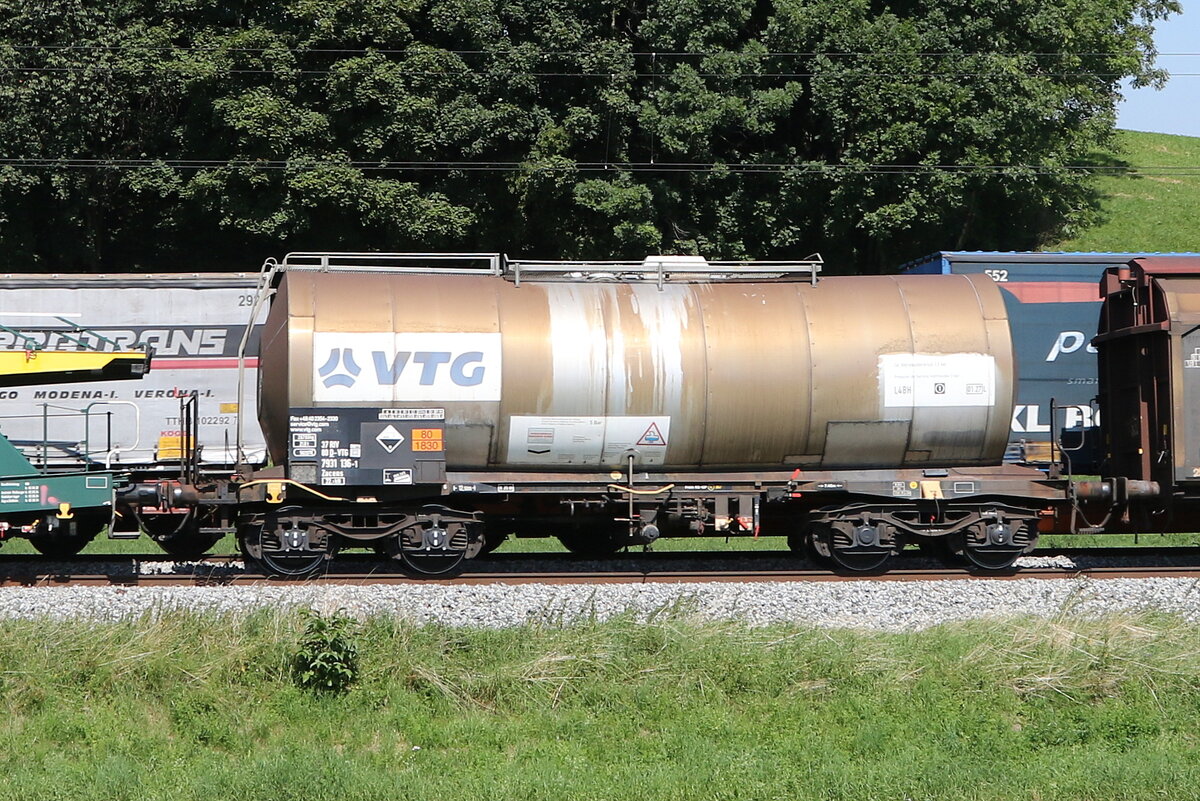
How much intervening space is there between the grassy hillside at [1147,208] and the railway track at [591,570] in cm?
3259

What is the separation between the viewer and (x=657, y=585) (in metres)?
14.0

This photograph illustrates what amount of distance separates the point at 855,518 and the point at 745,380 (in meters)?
2.29

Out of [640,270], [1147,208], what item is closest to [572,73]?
[640,270]

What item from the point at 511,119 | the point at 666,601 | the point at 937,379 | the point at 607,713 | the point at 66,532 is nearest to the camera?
the point at 607,713

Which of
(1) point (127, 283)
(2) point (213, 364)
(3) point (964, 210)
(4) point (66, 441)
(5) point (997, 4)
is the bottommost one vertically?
(4) point (66, 441)

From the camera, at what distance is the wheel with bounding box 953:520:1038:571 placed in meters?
15.4

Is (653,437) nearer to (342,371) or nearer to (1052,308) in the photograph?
(342,371)

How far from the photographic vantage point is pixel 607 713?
979 centimetres

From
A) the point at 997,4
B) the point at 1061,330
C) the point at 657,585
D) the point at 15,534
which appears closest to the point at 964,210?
the point at 997,4

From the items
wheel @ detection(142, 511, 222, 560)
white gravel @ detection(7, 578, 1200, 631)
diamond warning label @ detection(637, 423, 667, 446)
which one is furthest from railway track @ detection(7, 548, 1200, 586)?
diamond warning label @ detection(637, 423, 667, 446)

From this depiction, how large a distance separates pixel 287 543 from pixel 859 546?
7.04 metres

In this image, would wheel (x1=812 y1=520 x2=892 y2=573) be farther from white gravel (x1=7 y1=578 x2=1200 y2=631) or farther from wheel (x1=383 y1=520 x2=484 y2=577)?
wheel (x1=383 y1=520 x2=484 y2=577)

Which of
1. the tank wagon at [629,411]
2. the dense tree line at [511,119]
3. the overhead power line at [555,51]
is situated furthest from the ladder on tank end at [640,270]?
the overhead power line at [555,51]

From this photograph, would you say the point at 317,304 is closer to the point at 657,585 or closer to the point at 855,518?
the point at 657,585
